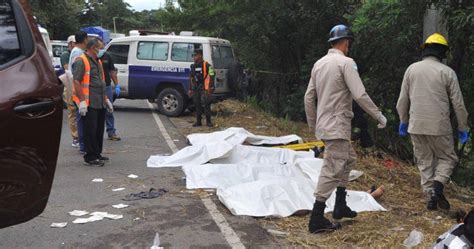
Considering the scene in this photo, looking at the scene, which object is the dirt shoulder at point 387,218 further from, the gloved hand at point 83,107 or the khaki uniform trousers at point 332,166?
the gloved hand at point 83,107

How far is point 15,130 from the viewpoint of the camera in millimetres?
3070

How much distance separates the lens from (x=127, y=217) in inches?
205

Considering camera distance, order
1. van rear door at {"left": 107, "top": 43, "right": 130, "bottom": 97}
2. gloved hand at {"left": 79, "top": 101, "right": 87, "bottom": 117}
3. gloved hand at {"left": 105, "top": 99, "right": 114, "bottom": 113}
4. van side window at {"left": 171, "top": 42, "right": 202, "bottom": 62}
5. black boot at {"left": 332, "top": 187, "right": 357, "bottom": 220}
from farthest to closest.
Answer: van rear door at {"left": 107, "top": 43, "right": 130, "bottom": 97}
van side window at {"left": 171, "top": 42, "right": 202, "bottom": 62}
gloved hand at {"left": 105, "top": 99, "right": 114, "bottom": 113}
gloved hand at {"left": 79, "top": 101, "right": 87, "bottom": 117}
black boot at {"left": 332, "top": 187, "right": 357, "bottom": 220}

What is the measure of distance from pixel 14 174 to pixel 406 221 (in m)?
3.72

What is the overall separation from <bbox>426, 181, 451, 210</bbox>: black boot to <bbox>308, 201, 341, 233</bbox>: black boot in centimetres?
143

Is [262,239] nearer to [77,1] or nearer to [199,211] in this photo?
→ [199,211]

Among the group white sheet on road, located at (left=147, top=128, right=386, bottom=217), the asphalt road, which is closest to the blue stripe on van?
white sheet on road, located at (left=147, top=128, right=386, bottom=217)

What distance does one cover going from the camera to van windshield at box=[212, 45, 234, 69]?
44.4 ft

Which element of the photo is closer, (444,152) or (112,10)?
(444,152)

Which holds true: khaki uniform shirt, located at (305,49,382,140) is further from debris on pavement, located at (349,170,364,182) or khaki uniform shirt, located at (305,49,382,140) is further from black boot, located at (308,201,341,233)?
debris on pavement, located at (349,170,364,182)

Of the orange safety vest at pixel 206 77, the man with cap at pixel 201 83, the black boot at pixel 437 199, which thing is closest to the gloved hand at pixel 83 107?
the black boot at pixel 437 199

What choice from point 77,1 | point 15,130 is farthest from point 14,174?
point 77,1

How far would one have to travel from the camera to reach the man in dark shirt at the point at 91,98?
732cm

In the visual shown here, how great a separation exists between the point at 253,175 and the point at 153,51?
8039 millimetres
